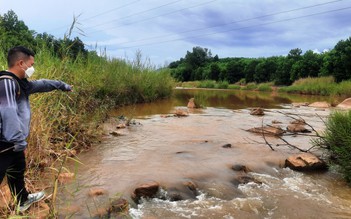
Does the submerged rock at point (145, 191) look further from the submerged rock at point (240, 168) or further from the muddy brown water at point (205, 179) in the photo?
the submerged rock at point (240, 168)

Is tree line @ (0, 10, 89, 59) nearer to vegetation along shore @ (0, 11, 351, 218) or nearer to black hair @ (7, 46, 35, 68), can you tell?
vegetation along shore @ (0, 11, 351, 218)

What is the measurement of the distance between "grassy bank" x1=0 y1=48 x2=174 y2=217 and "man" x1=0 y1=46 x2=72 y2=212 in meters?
0.30

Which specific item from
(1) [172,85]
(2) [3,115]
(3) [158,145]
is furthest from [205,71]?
(2) [3,115]

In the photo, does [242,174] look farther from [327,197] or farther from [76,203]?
[76,203]

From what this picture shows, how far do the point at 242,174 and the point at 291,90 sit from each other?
28700 mm

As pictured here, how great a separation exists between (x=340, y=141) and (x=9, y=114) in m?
5.11

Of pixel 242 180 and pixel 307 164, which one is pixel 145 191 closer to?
pixel 242 180

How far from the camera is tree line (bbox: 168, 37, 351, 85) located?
29266 mm

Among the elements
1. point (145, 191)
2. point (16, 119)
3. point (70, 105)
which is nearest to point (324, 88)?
point (70, 105)

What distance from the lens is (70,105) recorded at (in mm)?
6773

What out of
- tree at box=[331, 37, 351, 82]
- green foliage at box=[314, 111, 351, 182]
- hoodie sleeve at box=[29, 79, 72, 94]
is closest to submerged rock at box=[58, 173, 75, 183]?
hoodie sleeve at box=[29, 79, 72, 94]

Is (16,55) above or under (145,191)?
above

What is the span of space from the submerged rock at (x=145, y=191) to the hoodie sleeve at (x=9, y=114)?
1767 mm

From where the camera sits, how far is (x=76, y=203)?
3.87 m
